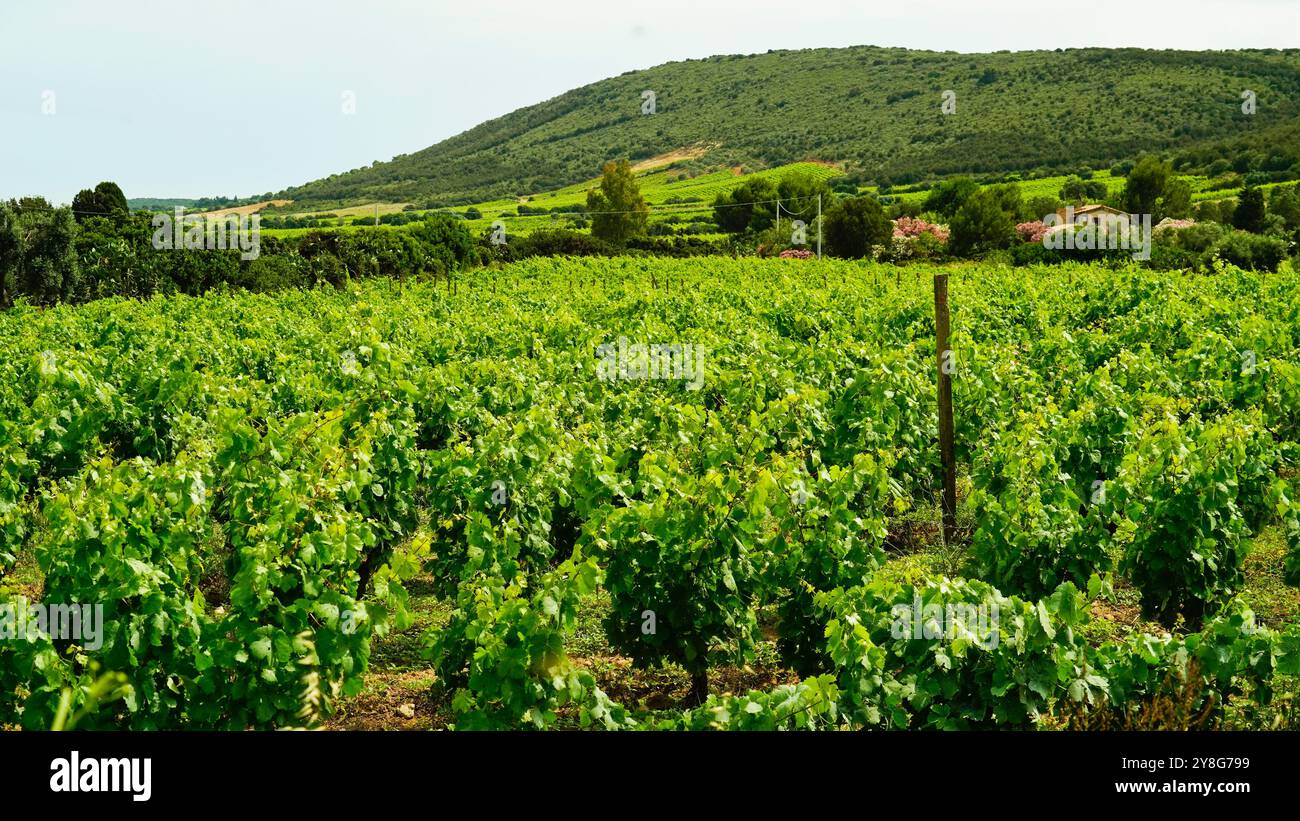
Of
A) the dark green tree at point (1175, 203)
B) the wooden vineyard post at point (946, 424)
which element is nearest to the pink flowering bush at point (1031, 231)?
the dark green tree at point (1175, 203)

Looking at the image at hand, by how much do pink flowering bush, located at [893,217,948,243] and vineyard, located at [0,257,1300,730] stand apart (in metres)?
34.0

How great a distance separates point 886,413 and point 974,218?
38258mm

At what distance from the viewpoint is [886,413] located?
9.04m

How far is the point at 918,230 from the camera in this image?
46844mm

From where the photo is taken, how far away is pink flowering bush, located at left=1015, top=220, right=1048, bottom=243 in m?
44.8

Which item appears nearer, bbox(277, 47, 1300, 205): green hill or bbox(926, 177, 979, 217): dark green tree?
bbox(926, 177, 979, 217): dark green tree

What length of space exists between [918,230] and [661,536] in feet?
144

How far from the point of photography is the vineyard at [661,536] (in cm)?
448

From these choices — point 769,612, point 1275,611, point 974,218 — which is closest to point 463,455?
point 769,612

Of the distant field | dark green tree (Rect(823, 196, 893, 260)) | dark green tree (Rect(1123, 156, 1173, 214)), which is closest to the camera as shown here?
dark green tree (Rect(823, 196, 893, 260))

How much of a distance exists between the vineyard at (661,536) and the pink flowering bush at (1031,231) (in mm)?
33625

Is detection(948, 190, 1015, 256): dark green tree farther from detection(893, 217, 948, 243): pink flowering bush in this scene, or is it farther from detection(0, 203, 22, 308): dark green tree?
detection(0, 203, 22, 308): dark green tree

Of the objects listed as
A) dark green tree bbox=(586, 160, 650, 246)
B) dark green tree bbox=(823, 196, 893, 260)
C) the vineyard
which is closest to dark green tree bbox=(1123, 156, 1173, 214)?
dark green tree bbox=(823, 196, 893, 260)
